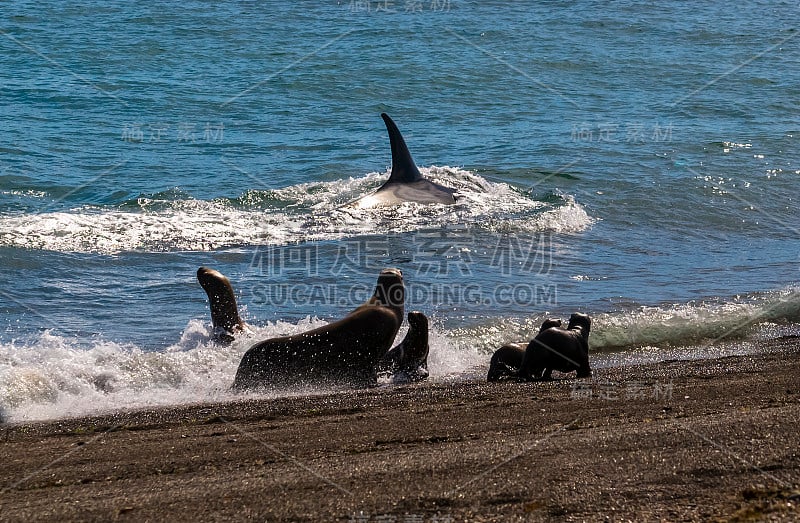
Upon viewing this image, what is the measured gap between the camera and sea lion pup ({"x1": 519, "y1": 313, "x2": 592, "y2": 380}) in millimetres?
8297

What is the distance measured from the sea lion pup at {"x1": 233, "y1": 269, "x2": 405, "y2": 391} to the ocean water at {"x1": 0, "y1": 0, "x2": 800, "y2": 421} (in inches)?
16.1

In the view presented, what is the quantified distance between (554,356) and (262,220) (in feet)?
26.2

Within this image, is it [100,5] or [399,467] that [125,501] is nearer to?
[399,467]

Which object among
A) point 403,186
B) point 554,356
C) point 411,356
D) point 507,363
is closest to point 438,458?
point 554,356

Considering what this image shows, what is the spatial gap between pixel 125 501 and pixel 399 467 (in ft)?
4.40

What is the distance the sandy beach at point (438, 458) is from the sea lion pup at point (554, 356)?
70 centimetres

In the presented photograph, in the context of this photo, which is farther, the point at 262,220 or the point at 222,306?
the point at 262,220

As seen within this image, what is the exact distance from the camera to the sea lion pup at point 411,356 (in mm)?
8844

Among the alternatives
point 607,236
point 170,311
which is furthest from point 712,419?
point 607,236

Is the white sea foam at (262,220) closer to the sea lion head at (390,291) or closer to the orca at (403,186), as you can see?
the orca at (403,186)

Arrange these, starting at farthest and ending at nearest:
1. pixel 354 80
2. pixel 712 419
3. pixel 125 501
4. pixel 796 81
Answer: pixel 796 81 → pixel 354 80 → pixel 712 419 → pixel 125 501

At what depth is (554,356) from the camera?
8.30m

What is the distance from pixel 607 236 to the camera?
14.9 m

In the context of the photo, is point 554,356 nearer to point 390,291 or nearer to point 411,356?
point 411,356
